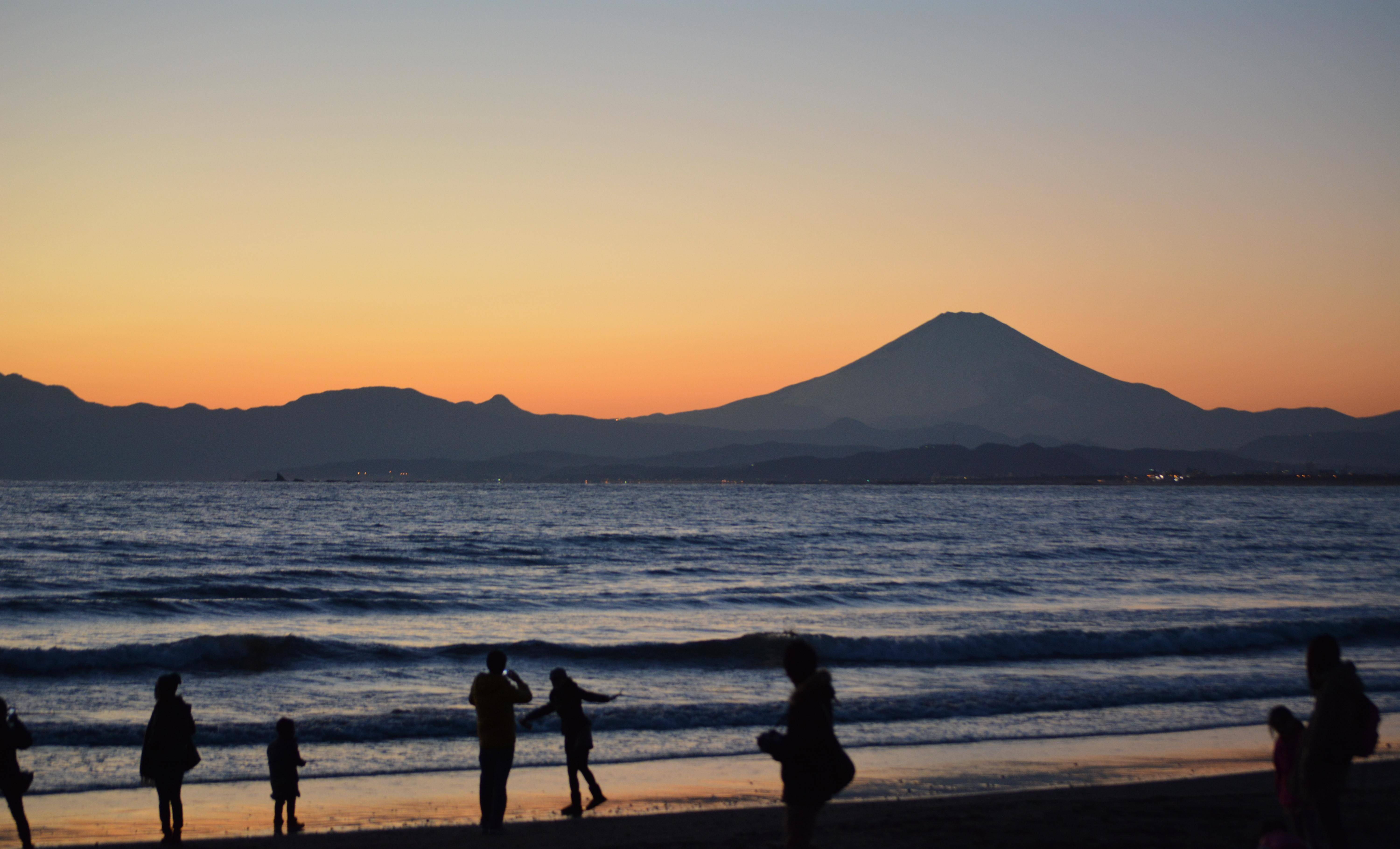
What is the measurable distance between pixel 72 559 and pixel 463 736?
100 feet

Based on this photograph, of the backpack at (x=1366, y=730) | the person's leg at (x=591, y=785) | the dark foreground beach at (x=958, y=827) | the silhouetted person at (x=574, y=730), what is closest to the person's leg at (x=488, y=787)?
the dark foreground beach at (x=958, y=827)

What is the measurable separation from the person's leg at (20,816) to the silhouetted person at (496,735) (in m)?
3.30

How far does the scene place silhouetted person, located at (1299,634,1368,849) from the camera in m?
5.66

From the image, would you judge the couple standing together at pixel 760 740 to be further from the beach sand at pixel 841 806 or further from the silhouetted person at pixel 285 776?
the silhouetted person at pixel 285 776

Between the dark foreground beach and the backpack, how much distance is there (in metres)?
2.30

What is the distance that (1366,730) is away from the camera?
223 inches

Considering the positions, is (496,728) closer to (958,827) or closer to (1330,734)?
(958,827)

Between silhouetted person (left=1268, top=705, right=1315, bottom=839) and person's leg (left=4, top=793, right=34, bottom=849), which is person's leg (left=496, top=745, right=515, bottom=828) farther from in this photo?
silhouetted person (left=1268, top=705, right=1315, bottom=839)

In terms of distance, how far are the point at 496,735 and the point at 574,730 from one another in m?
1.21

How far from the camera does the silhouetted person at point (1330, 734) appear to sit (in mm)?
5664

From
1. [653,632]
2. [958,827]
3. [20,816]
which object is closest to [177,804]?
[20,816]

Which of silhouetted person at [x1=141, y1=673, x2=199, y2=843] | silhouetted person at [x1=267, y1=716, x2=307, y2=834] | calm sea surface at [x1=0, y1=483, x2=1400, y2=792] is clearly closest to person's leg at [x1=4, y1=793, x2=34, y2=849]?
silhouetted person at [x1=141, y1=673, x2=199, y2=843]

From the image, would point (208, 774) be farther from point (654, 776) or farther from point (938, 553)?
point (938, 553)

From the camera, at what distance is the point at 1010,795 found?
30.9 feet
